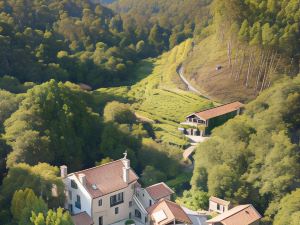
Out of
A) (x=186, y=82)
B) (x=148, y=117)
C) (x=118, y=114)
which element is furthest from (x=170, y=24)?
(x=118, y=114)

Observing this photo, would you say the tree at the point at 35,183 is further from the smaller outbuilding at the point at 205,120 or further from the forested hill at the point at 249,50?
the forested hill at the point at 249,50

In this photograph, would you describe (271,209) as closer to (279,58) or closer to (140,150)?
(140,150)

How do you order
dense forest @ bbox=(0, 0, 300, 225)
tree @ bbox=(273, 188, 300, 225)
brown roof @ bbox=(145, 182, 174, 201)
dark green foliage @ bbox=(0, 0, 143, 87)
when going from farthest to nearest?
dark green foliage @ bbox=(0, 0, 143, 87)
brown roof @ bbox=(145, 182, 174, 201)
dense forest @ bbox=(0, 0, 300, 225)
tree @ bbox=(273, 188, 300, 225)

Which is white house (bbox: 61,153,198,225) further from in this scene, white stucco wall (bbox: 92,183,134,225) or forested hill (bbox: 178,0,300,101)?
forested hill (bbox: 178,0,300,101)

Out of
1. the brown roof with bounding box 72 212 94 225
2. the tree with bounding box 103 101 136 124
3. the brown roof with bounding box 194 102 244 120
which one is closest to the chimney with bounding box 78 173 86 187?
the brown roof with bounding box 72 212 94 225

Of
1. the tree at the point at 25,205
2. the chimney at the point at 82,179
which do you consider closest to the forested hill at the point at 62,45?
the chimney at the point at 82,179

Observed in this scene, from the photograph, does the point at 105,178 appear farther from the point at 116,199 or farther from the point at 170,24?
the point at 170,24
